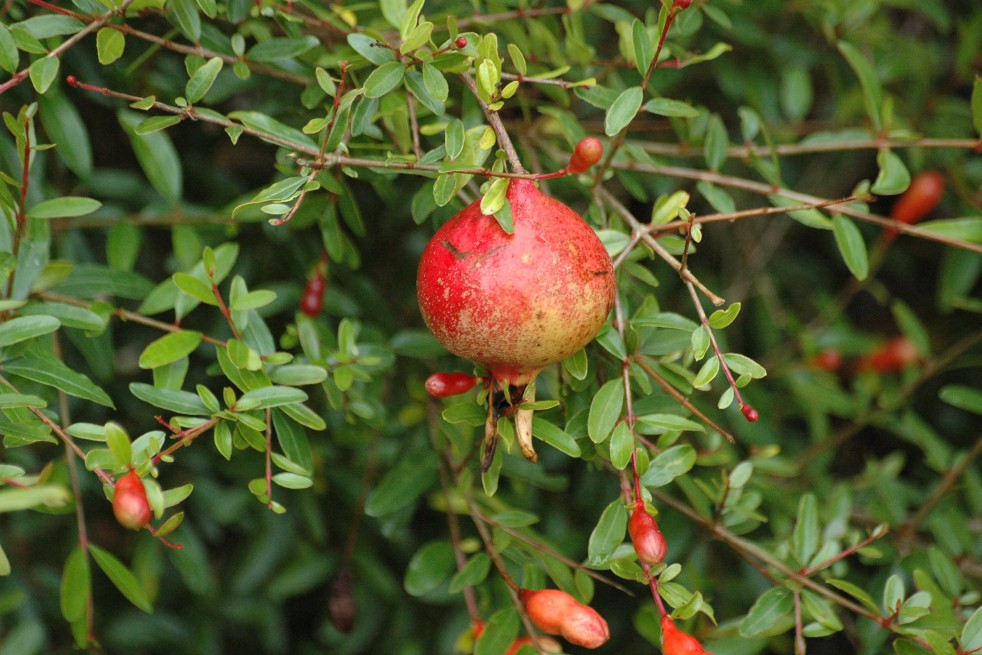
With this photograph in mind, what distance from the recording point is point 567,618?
2.82 feet

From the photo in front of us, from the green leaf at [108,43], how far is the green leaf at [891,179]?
2.98ft

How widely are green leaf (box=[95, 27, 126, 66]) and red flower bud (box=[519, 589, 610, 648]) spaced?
29.5 inches

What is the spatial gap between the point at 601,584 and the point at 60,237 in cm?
107

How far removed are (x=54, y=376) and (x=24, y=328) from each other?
0.07 m

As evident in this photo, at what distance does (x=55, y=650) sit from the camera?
147 cm

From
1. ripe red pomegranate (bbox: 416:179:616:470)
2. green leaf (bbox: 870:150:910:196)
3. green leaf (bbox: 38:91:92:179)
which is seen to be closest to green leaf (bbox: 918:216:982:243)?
Result: green leaf (bbox: 870:150:910:196)

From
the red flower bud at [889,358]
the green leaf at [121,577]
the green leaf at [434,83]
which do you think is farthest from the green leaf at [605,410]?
the red flower bud at [889,358]

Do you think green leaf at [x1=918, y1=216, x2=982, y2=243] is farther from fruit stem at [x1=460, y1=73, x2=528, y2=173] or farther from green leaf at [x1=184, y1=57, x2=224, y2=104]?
green leaf at [x1=184, y1=57, x2=224, y2=104]

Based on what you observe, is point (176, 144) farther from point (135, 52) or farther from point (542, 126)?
point (542, 126)

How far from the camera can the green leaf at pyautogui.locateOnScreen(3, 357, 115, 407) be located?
0.91 meters

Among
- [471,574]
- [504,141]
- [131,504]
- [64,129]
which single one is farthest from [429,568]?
[64,129]

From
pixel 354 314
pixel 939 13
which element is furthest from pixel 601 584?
pixel 939 13

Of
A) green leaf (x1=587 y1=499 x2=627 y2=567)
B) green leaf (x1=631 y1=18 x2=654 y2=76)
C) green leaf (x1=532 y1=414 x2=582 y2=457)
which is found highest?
green leaf (x1=631 y1=18 x2=654 y2=76)

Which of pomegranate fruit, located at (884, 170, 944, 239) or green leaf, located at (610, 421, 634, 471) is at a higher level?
green leaf, located at (610, 421, 634, 471)
